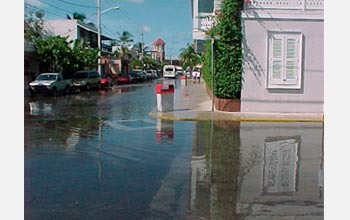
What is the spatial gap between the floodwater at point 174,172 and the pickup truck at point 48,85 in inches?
611

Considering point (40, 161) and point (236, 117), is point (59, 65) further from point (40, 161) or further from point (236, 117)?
point (40, 161)

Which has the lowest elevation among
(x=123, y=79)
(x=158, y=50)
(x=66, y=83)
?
(x=66, y=83)

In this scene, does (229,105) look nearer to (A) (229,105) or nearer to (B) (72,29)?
(A) (229,105)

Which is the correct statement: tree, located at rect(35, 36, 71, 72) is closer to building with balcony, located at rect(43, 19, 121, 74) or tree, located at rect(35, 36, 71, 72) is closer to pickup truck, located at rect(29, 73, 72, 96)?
pickup truck, located at rect(29, 73, 72, 96)

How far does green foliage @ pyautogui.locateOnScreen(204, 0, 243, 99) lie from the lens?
51.0 ft

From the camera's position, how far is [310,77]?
15469 mm

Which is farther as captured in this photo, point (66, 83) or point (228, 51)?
point (66, 83)

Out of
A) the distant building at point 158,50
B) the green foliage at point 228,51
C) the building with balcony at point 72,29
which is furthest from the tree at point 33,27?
the distant building at point 158,50

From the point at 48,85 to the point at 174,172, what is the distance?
22197 mm

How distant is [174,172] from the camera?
702cm

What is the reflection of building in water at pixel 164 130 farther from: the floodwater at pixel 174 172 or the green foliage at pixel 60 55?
the green foliage at pixel 60 55

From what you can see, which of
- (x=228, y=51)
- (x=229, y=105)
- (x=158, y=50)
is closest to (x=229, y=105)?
(x=229, y=105)

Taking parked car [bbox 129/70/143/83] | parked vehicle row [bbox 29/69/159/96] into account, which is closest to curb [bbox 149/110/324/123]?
parked vehicle row [bbox 29/69/159/96]

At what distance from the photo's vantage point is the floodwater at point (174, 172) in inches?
203
